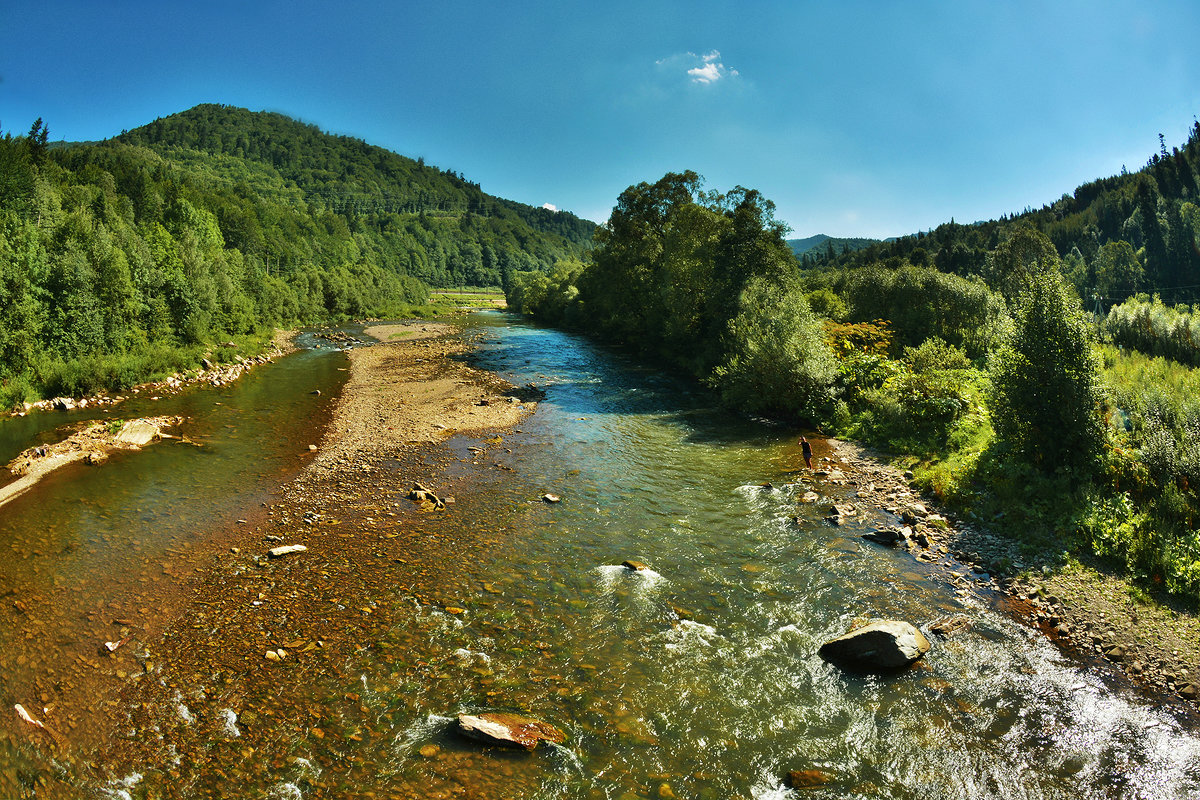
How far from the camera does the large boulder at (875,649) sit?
10719mm

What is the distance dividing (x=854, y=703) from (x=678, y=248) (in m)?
44.2

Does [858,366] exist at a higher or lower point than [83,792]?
higher

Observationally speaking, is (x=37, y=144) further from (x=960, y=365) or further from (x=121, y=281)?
(x=960, y=365)

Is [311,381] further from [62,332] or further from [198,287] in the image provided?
[198,287]

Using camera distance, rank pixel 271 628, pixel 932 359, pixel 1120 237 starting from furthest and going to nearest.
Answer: pixel 1120 237 → pixel 932 359 → pixel 271 628

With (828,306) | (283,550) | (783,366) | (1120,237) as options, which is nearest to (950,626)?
(283,550)

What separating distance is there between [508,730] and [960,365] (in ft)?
109

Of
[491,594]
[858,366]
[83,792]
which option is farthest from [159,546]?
[858,366]

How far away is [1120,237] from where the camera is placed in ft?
422

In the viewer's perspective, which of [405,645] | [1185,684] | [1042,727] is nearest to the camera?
[1042,727]

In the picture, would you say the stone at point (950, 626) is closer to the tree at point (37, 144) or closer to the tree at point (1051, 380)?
the tree at point (1051, 380)

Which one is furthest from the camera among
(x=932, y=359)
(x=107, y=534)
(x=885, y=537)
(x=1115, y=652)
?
(x=932, y=359)

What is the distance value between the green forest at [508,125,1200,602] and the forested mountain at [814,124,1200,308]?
43665mm

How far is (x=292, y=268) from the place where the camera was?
344ft
